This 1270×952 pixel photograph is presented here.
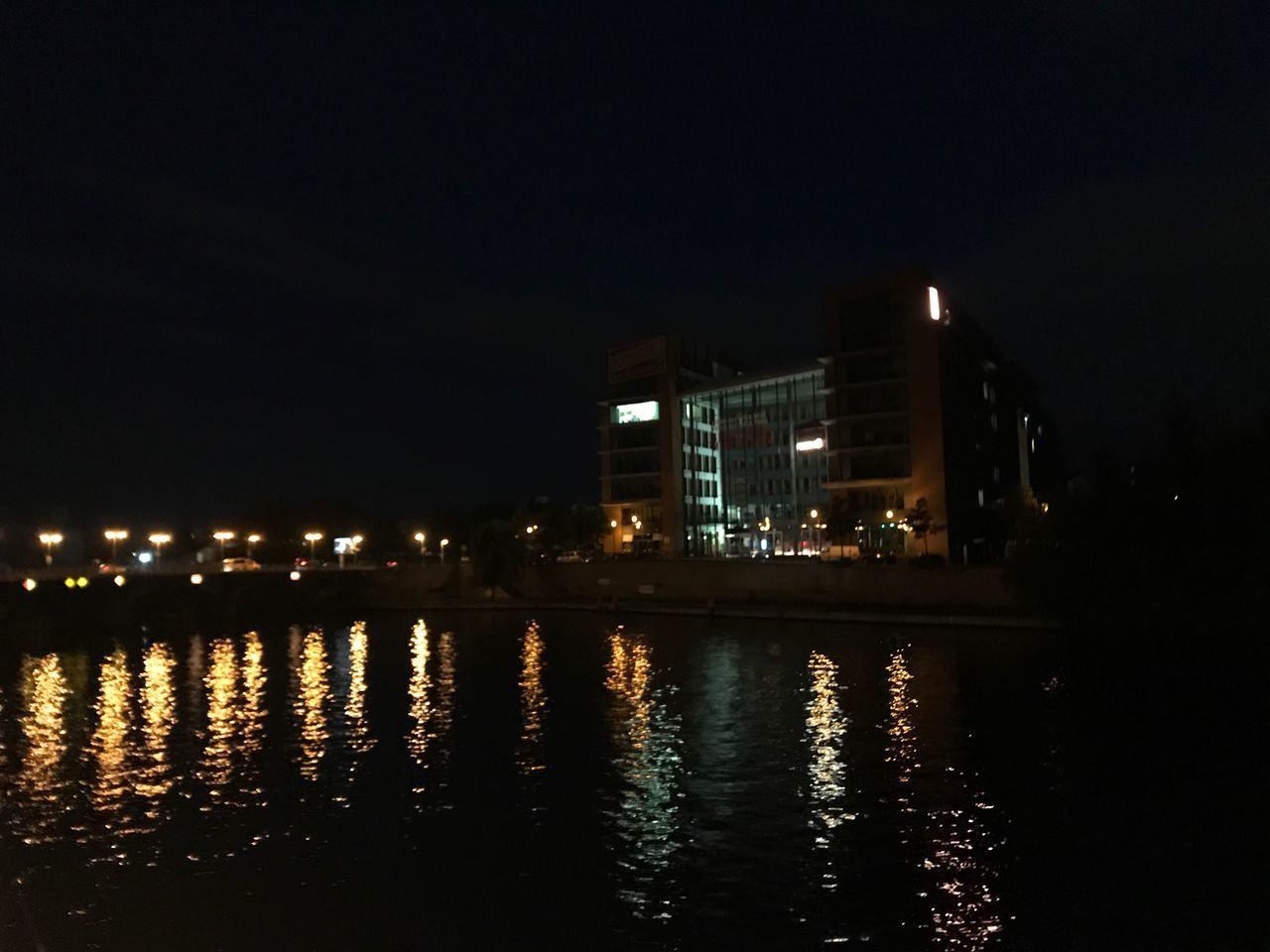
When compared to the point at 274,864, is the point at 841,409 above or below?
above

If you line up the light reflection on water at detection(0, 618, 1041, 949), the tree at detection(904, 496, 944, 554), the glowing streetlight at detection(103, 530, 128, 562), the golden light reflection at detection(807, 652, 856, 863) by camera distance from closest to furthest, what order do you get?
the light reflection on water at detection(0, 618, 1041, 949)
the golden light reflection at detection(807, 652, 856, 863)
the tree at detection(904, 496, 944, 554)
the glowing streetlight at detection(103, 530, 128, 562)

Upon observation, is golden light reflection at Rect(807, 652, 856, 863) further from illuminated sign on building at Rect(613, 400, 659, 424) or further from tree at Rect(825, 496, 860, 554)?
illuminated sign on building at Rect(613, 400, 659, 424)

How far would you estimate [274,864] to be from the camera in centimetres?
1730

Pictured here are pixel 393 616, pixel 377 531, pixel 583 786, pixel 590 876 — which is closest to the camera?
pixel 590 876

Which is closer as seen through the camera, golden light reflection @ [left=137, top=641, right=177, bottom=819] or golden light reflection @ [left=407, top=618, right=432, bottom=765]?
golden light reflection @ [left=137, top=641, right=177, bottom=819]

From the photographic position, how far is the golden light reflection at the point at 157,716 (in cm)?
2391

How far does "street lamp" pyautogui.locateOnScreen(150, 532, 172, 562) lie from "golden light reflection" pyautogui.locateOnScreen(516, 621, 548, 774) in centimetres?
8452

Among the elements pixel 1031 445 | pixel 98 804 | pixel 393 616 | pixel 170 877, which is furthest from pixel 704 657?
pixel 1031 445

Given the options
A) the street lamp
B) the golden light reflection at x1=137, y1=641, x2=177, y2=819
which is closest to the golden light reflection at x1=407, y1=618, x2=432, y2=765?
the golden light reflection at x1=137, y1=641, x2=177, y2=819

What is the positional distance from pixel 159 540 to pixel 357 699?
99.5m

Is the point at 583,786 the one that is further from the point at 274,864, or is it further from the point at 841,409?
the point at 841,409

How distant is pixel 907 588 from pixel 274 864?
151 feet

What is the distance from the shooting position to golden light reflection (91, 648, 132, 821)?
74.4 ft

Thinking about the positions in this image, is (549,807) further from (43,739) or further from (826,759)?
(43,739)
